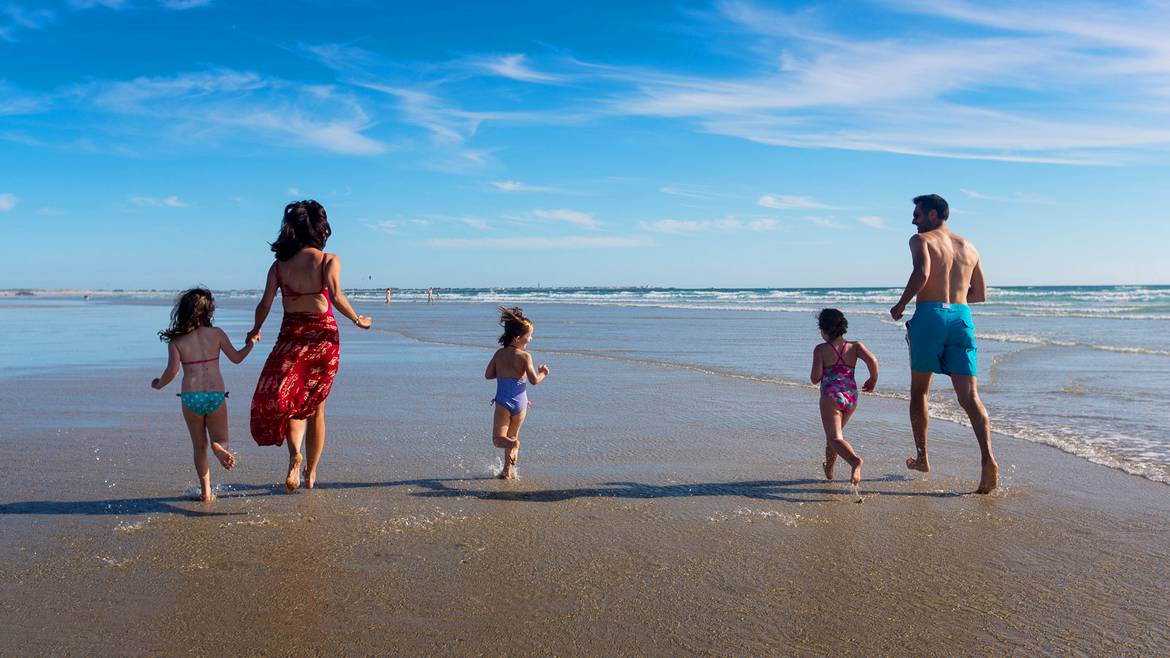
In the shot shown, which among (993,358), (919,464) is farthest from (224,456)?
(993,358)

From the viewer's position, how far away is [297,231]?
4.93 metres

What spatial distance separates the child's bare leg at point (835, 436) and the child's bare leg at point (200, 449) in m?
3.56

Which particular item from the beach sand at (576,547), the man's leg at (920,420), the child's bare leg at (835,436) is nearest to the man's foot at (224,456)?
the beach sand at (576,547)

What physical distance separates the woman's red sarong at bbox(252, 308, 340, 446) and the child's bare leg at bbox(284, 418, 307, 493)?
47 millimetres

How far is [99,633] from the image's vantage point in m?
2.91

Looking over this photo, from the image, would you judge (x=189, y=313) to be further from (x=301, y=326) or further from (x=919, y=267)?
(x=919, y=267)

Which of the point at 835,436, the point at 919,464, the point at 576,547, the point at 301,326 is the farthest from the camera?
the point at 919,464

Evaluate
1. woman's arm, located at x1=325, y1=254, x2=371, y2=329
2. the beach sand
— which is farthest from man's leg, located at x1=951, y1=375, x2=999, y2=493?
woman's arm, located at x1=325, y1=254, x2=371, y2=329

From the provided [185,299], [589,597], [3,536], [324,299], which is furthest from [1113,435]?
[3,536]

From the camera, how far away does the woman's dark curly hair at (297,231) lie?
491 centimetres

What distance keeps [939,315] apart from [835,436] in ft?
3.47

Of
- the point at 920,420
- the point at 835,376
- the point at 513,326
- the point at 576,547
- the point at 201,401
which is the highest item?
the point at 513,326

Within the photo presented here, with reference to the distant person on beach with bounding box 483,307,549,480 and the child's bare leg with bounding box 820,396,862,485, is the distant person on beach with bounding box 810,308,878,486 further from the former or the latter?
the distant person on beach with bounding box 483,307,549,480

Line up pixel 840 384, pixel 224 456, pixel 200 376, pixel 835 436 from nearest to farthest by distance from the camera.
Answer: pixel 224 456 < pixel 200 376 < pixel 835 436 < pixel 840 384
